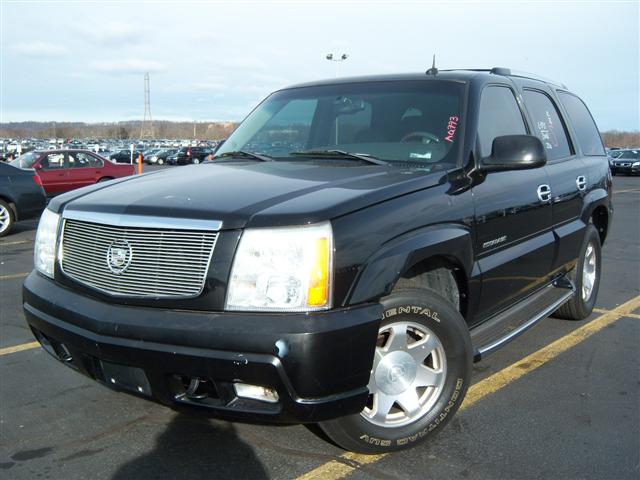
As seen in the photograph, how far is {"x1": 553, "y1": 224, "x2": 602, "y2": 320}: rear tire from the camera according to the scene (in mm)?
5117

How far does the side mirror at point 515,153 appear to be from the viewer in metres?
3.47

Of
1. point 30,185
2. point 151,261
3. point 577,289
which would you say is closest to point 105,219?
point 151,261

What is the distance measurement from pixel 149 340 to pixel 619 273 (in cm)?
675

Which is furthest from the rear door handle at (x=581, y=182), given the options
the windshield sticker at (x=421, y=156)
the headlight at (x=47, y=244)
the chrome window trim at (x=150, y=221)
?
the headlight at (x=47, y=244)

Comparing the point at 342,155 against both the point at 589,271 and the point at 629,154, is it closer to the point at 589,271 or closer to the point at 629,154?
the point at 589,271

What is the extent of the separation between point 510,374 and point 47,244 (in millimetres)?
2949

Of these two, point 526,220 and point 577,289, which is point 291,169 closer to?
point 526,220

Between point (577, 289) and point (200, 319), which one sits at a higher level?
point (200, 319)

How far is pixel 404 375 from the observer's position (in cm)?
298

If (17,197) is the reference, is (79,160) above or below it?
above

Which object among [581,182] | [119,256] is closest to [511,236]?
[581,182]

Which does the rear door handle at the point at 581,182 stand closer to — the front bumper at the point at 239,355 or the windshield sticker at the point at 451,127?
the windshield sticker at the point at 451,127

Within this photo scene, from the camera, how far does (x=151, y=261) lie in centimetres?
269

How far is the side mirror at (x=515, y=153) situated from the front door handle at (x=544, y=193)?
0.68 metres
